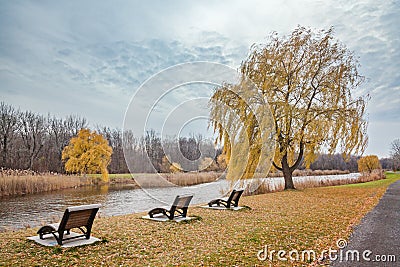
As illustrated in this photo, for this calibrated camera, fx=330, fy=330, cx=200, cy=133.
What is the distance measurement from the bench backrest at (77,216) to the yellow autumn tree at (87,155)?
3022 centimetres

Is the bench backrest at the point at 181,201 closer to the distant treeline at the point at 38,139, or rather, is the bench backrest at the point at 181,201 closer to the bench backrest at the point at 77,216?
the bench backrest at the point at 77,216

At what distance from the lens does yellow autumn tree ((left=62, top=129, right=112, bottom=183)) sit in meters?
35.5

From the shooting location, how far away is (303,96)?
18938 mm

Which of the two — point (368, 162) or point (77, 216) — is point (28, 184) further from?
point (368, 162)

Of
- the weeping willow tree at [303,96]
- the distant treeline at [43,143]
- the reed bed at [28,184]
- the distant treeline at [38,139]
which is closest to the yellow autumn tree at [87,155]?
the distant treeline at [43,143]

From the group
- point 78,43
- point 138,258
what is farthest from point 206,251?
point 78,43

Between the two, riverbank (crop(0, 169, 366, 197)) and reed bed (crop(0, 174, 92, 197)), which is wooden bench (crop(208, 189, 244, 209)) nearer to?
riverbank (crop(0, 169, 366, 197))

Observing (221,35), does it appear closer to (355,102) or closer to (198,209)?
(355,102)

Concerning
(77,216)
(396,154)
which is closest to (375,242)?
(77,216)

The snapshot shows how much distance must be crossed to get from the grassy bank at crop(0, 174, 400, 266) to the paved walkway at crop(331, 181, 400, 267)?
13.6 inches

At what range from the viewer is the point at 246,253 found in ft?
19.0

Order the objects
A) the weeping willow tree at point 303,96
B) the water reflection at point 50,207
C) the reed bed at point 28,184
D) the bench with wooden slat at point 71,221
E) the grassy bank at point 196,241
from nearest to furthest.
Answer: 1. the grassy bank at point 196,241
2. the bench with wooden slat at point 71,221
3. the water reflection at point 50,207
4. the weeping willow tree at point 303,96
5. the reed bed at point 28,184

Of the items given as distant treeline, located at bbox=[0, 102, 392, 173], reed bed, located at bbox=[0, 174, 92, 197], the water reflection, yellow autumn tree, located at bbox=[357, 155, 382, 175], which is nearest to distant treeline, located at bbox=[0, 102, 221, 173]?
distant treeline, located at bbox=[0, 102, 392, 173]

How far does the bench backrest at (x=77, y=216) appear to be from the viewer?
605cm
